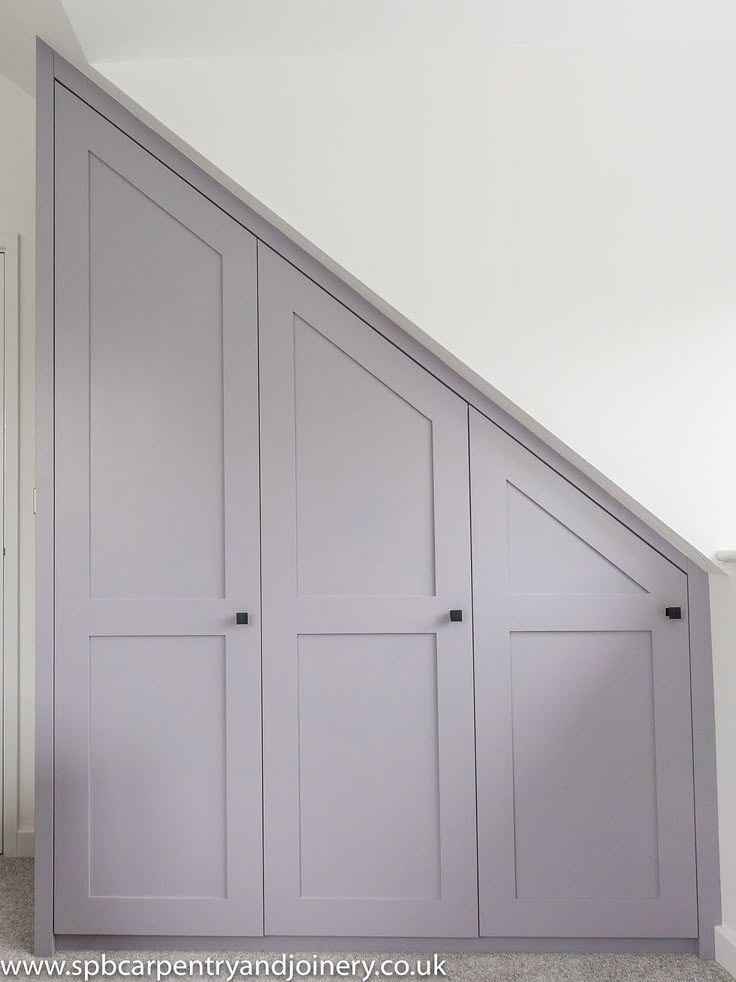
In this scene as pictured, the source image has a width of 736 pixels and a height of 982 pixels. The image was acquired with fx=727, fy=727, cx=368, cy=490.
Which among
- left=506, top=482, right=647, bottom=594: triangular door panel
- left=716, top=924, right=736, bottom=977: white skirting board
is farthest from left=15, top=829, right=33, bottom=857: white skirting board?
left=716, top=924, right=736, bottom=977: white skirting board

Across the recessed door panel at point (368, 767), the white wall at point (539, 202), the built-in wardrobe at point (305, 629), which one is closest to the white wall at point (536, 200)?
the white wall at point (539, 202)

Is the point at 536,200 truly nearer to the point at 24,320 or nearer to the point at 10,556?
the point at 24,320

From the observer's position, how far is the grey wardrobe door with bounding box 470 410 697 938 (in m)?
1.78

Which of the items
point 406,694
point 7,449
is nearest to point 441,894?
point 406,694

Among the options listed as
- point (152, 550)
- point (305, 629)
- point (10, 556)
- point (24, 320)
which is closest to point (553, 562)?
point (305, 629)

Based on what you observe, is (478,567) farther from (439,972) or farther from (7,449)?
(7,449)

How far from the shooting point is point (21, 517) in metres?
2.39

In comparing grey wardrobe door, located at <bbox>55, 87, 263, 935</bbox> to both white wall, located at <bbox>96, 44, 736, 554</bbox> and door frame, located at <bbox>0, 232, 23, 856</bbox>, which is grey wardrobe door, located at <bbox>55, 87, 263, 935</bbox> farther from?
door frame, located at <bbox>0, 232, 23, 856</bbox>

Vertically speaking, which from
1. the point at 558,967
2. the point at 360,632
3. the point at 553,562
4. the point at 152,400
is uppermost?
the point at 152,400

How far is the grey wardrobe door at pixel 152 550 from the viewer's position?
1809mm

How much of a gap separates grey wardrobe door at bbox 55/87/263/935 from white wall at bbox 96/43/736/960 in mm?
258

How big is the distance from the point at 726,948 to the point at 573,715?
622mm

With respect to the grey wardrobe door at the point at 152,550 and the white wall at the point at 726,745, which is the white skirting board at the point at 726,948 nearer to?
the white wall at the point at 726,745

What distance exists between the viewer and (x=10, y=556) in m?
2.38
